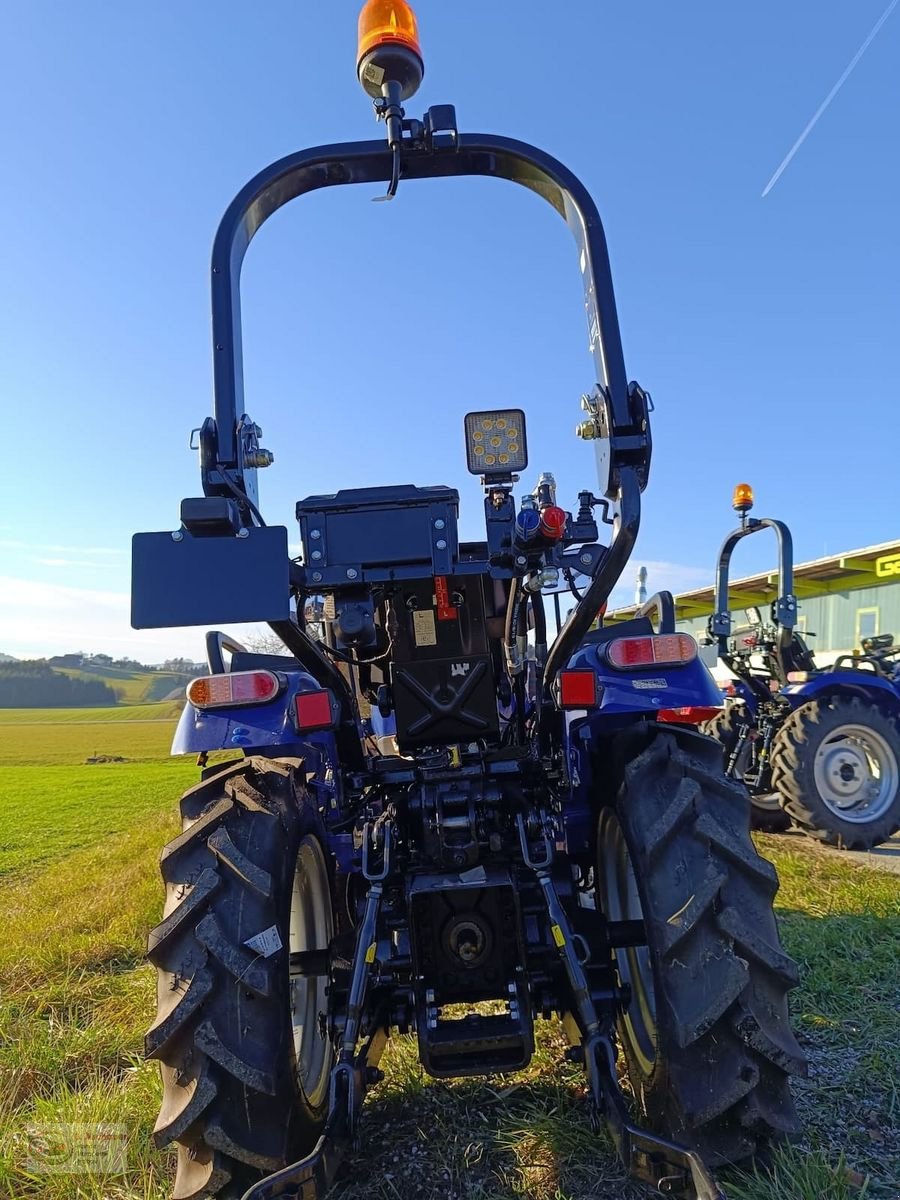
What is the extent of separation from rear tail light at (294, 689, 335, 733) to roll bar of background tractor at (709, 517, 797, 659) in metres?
5.76

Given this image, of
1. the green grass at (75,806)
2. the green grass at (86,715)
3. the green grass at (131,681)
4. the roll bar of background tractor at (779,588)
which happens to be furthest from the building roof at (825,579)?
the green grass at (131,681)

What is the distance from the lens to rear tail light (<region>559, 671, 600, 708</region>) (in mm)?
2363

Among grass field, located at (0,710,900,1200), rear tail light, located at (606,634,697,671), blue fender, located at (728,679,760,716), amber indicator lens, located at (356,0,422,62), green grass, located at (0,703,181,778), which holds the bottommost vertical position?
green grass, located at (0,703,181,778)

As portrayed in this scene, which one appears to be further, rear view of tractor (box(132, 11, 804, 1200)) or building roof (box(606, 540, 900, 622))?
building roof (box(606, 540, 900, 622))

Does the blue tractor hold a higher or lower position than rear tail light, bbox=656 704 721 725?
lower

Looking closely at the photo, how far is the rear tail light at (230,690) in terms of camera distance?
2543mm

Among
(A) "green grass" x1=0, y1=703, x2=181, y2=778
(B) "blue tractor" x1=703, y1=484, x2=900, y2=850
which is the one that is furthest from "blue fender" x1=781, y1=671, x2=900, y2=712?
(A) "green grass" x1=0, y1=703, x2=181, y2=778

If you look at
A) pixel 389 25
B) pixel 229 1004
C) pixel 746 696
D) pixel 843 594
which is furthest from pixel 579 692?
pixel 843 594

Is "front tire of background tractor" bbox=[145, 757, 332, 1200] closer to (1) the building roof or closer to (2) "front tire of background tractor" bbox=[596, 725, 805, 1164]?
(2) "front tire of background tractor" bbox=[596, 725, 805, 1164]

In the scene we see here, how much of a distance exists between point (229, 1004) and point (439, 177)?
2.38 meters

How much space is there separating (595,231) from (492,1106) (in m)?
2.66

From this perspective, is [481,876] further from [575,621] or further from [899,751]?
[899,751]

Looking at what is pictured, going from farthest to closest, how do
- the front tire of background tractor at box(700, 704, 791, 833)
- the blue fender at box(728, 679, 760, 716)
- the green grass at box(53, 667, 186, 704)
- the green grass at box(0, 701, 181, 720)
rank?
1. the green grass at box(53, 667, 186, 704)
2. the green grass at box(0, 701, 181, 720)
3. the blue fender at box(728, 679, 760, 716)
4. the front tire of background tractor at box(700, 704, 791, 833)

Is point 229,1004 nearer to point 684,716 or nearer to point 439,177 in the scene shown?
point 684,716
